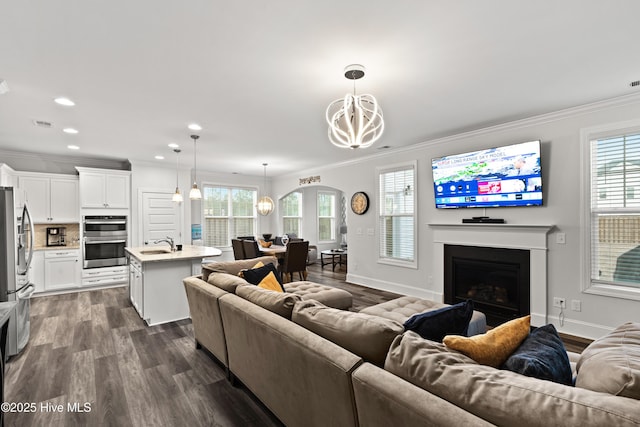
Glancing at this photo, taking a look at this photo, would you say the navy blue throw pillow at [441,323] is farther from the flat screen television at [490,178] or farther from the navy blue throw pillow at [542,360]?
the flat screen television at [490,178]

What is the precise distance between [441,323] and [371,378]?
0.57 meters

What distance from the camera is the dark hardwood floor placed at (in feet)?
6.86

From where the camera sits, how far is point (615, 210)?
3.23 m

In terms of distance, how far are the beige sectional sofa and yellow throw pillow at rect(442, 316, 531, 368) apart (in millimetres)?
55

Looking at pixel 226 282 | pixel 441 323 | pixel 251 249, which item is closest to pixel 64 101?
pixel 226 282

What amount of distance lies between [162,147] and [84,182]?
6.19ft

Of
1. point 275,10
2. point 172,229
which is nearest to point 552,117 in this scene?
point 275,10

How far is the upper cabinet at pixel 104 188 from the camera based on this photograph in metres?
5.71

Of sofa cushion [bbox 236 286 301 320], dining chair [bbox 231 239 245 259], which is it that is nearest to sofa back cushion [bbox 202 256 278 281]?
sofa cushion [bbox 236 286 301 320]

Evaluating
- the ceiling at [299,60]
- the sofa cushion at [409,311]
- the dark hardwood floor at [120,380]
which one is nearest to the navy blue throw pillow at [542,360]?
the sofa cushion at [409,311]

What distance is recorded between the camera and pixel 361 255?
6203 millimetres

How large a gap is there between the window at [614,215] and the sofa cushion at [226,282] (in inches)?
149

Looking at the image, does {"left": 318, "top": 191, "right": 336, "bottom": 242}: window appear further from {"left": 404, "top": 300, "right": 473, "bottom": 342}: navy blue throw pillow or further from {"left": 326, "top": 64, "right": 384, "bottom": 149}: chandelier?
{"left": 404, "top": 300, "right": 473, "bottom": 342}: navy blue throw pillow

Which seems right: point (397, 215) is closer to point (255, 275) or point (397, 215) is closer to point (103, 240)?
point (255, 275)
